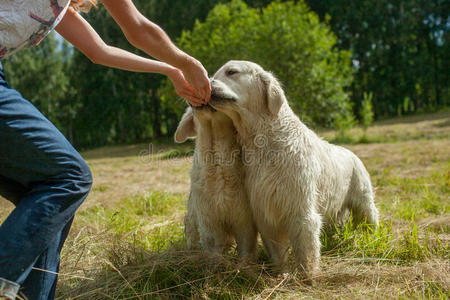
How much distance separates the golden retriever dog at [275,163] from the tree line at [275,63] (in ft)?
41.9

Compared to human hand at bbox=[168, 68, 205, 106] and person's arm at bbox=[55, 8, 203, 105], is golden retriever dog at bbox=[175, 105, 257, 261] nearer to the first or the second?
human hand at bbox=[168, 68, 205, 106]

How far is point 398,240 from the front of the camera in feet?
10.1

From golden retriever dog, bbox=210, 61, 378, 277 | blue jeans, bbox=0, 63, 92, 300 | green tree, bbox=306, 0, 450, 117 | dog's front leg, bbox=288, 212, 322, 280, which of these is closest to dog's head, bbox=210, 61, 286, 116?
golden retriever dog, bbox=210, 61, 378, 277

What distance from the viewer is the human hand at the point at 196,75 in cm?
234

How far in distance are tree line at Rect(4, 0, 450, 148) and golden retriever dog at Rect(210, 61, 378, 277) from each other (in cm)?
1278

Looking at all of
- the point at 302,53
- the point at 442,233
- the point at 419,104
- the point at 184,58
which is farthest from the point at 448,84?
the point at 184,58

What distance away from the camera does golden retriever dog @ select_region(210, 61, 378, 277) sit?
2.77 meters

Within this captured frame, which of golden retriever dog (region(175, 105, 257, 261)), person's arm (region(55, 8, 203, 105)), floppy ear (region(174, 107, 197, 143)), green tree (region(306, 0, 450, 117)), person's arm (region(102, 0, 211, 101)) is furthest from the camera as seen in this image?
green tree (region(306, 0, 450, 117))

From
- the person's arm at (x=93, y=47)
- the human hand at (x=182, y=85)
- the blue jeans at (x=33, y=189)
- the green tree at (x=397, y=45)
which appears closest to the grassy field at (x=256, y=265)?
the blue jeans at (x=33, y=189)

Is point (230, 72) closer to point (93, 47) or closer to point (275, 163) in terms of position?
point (275, 163)

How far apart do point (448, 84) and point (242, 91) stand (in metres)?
37.4

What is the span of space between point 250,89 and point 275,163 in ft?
2.03

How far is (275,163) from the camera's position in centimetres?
285

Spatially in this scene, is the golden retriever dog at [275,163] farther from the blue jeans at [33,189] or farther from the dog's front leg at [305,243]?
the blue jeans at [33,189]
